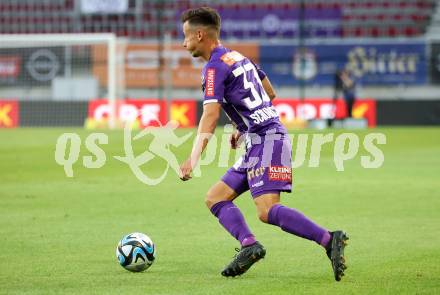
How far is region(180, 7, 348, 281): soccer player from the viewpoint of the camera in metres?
7.31

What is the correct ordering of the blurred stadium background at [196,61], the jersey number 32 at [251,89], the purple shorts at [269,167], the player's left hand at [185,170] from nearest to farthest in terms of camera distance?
the player's left hand at [185,170] → the purple shorts at [269,167] → the jersey number 32 at [251,89] → the blurred stadium background at [196,61]

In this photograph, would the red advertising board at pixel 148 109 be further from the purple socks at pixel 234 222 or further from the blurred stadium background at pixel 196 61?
the purple socks at pixel 234 222

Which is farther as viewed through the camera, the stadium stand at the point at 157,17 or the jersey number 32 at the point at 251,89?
the stadium stand at the point at 157,17

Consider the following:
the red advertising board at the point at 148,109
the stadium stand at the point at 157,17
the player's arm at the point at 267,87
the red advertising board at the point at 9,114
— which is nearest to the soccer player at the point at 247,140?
the player's arm at the point at 267,87

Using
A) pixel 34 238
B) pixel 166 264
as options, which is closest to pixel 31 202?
pixel 34 238

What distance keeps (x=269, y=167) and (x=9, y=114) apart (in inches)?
1085

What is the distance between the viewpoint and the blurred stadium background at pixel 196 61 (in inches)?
1331

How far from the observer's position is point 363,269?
313 inches

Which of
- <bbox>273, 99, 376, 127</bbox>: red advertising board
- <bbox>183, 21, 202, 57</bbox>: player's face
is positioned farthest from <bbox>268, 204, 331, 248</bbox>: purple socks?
<bbox>273, 99, 376, 127</bbox>: red advertising board

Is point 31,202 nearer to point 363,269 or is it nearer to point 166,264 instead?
point 166,264

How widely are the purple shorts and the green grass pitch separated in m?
0.69

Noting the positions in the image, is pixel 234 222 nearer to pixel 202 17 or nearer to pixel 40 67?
pixel 202 17

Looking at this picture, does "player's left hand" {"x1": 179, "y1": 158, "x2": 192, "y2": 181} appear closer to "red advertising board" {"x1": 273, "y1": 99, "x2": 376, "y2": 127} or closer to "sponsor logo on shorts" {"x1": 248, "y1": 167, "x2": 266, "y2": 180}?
"sponsor logo on shorts" {"x1": 248, "y1": 167, "x2": 266, "y2": 180}

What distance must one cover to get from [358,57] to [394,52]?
4.10 feet
